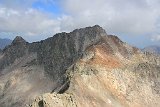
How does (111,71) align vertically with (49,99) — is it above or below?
above

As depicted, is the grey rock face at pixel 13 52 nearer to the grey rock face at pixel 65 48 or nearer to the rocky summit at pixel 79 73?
the rocky summit at pixel 79 73

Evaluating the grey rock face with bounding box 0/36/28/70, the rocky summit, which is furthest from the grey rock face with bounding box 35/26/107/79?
the grey rock face with bounding box 0/36/28/70

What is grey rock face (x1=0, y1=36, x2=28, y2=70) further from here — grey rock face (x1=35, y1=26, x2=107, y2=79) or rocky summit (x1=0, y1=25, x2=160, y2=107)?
grey rock face (x1=35, y1=26, x2=107, y2=79)

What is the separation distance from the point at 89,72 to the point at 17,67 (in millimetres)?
47032

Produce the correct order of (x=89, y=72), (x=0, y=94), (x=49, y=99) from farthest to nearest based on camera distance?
(x=0, y=94)
(x=89, y=72)
(x=49, y=99)

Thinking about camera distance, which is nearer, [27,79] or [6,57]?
[27,79]

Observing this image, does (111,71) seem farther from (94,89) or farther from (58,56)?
(58,56)

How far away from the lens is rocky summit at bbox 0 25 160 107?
219ft

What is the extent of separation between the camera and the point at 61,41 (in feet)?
375

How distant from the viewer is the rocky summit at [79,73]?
219 feet

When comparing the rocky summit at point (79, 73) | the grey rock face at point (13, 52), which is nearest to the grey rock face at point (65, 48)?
the rocky summit at point (79, 73)

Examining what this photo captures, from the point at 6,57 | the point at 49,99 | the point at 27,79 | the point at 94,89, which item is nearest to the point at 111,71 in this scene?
the point at 94,89

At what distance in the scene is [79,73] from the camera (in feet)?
238

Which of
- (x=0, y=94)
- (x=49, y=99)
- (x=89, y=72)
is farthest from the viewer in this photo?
(x=0, y=94)
